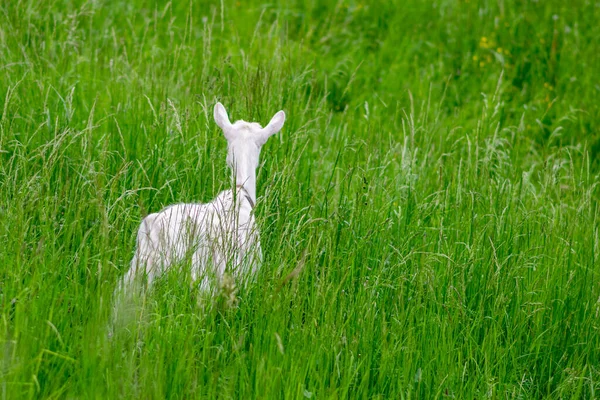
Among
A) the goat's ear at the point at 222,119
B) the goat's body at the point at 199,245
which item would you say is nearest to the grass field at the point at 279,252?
the goat's body at the point at 199,245

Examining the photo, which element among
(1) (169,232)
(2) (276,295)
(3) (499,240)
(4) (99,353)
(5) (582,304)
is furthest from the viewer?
(3) (499,240)

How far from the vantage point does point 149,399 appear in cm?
317

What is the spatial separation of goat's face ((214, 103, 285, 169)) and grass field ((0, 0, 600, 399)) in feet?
0.59

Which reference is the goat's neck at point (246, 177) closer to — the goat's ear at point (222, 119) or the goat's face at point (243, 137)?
the goat's face at point (243, 137)

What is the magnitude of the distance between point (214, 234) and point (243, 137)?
669mm

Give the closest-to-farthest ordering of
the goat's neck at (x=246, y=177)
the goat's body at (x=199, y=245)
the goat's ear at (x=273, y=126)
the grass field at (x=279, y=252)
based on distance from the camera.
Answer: the grass field at (x=279, y=252) < the goat's body at (x=199, y=245) < the goat's neck at (x=246, y=177) < the goat's ear at (x=273, y=126)

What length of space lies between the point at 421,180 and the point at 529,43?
3.48 meters

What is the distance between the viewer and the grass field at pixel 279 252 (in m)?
3.45

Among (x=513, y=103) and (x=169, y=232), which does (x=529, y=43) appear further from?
(x=169, y=232)

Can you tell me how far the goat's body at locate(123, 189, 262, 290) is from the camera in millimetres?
Answer: 3805

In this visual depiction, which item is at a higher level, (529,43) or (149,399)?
(529,43)

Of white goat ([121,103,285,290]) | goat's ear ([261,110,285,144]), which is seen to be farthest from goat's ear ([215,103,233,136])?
goat's ear ([261,110,285,144])

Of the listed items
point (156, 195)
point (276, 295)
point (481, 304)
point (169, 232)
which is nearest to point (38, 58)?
point (156, 195)

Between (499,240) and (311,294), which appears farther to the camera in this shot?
(499,240)
